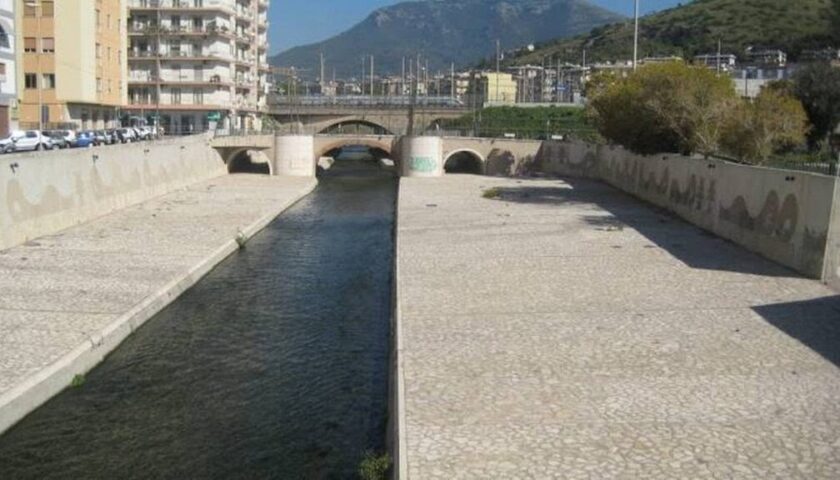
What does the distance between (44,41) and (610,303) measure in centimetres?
6830

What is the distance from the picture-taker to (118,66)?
292 feet

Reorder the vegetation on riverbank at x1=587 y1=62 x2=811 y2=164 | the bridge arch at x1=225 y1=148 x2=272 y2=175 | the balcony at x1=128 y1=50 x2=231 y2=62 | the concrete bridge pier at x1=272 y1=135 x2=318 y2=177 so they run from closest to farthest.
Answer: the vegetation on riverbank at x1=587 y1=62 x2=811 y2=164 < the bridge arch at x1=225 y1=148 x2=272 y2=175 < the concrete bridge pier at x1=272 y1=135 x2=318 y2=177 < the balcony at x1=128 y1=50 x2=231 y2=62

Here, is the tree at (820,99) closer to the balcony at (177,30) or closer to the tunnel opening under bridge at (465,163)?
the tunnel opening under bridge at (465,163)

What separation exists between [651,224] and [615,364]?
2337 centimetres

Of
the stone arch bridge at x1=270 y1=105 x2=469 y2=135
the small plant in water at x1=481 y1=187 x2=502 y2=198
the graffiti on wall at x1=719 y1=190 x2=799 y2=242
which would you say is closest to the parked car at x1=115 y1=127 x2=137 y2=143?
the small plant in water at x1=481 y1=187 x2=502 y2=198

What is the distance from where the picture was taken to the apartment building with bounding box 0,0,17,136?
2470 inches

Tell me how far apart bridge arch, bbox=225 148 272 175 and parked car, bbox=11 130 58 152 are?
22570 mm

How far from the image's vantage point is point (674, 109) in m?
46.0

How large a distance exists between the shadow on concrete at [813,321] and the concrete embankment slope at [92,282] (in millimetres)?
14017

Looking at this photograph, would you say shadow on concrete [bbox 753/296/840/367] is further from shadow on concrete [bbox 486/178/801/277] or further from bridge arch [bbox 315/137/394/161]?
bridge arch [bbox 315/137/394/161]

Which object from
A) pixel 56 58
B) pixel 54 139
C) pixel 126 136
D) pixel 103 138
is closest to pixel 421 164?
pixel 126 136

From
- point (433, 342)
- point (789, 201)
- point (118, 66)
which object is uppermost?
point (118, 66)

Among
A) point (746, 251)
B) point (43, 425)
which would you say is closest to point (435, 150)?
point (746, 251)

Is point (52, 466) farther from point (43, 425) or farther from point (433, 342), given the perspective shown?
point (433, 342)
